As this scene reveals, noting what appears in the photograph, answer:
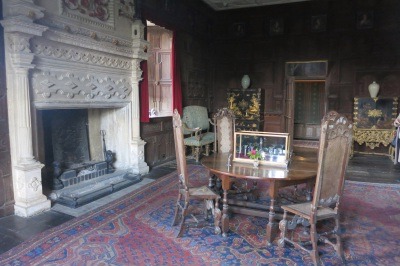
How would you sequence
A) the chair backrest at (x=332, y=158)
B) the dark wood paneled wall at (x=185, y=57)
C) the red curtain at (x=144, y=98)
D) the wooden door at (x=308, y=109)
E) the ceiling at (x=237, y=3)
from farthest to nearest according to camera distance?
1. the wooden door at (x=308, y=109)
2. the ceiling at (x=237, y=3)
3. the dark wood paneled wall at (x=185, y=57)
4. the red curtain at (x=144, y=98)
5. the chair backrest at (x=332, y=158)

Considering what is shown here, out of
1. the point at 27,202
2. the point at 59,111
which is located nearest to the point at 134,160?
the point at 59,111

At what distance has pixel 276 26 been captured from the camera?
25.3ft

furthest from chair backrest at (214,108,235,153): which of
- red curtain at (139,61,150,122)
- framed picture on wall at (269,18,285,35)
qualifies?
framed picture on wall at (269,18,285,35)

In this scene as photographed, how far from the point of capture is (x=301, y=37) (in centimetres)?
754

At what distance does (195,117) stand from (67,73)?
351cm

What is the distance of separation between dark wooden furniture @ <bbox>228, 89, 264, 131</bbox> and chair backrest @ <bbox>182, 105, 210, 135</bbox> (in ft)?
3.12

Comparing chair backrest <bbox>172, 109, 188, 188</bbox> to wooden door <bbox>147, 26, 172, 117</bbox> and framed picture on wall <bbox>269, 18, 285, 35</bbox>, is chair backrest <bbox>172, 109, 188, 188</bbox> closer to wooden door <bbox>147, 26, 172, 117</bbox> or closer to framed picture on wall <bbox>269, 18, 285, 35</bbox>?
wooden door <bbox>147, 26, 172, 117</bbox>

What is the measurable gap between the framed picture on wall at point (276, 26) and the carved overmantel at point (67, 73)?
400 centimetres

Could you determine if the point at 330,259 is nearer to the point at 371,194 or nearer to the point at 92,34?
the point at 371,194

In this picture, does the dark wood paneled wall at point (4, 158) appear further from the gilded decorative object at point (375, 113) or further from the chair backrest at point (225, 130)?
the gilded decorative object at point (375, 113)

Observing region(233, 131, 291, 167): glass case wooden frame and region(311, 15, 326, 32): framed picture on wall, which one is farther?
region(311, 15, 326, 32): framed picture on wall

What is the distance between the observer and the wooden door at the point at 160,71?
646 cm

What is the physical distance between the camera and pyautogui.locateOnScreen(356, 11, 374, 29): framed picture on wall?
688 cm

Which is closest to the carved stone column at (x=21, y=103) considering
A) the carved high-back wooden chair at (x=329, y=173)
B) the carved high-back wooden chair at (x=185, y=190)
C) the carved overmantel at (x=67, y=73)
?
the carved overmantel at (x=67, y=73)
